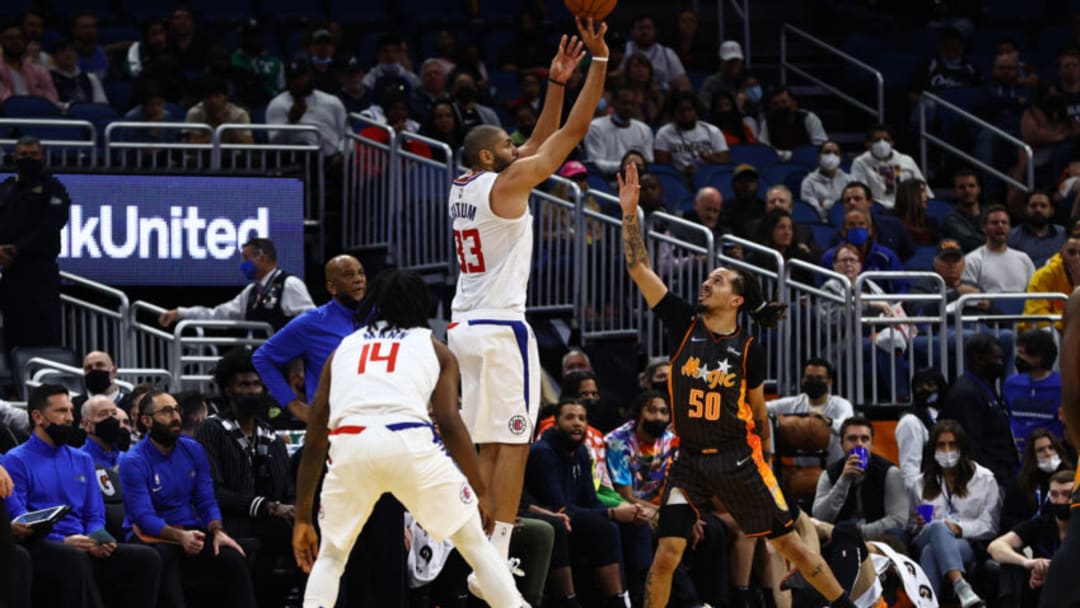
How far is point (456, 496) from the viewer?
842 centimetres

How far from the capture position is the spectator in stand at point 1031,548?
42.7 feet

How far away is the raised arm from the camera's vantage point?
A: 393 inches

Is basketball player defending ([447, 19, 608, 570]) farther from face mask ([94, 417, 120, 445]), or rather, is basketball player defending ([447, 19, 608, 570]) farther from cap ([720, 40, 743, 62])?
cap ([720, 40, 743, 62])

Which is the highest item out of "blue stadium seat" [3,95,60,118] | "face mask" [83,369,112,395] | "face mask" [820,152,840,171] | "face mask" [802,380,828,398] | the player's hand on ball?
"blue stadium seat" [3,95,60,118]

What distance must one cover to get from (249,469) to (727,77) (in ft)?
32.2

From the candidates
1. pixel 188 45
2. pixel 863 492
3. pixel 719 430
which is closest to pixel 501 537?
pixel 719 430

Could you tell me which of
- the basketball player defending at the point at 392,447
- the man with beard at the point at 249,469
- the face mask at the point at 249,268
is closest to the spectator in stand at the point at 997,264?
the face mask at the point at 249,268

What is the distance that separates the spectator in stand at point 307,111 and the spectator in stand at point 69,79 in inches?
69.7

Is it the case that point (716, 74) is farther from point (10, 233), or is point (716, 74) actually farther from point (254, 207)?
point (10, 233)

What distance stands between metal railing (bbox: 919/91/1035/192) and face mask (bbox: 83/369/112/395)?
988 centimetres

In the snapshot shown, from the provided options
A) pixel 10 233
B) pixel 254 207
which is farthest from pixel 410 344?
pixel 254 207

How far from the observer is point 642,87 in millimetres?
19719

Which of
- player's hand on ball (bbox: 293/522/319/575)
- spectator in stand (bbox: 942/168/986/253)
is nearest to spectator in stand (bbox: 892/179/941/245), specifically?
spectator in stand (bbox: 942/168/986/253)

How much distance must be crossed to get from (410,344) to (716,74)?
12.6 meters
